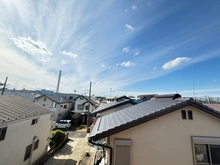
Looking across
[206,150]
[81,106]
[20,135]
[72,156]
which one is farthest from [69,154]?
[81,106]

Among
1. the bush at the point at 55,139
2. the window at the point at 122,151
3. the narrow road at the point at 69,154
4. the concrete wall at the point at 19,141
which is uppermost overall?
the window at the point at 122,151

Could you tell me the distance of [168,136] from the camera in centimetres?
400

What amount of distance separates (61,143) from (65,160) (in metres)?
4.18

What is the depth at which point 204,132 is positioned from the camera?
4.05m

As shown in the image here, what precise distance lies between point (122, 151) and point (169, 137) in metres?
1.78

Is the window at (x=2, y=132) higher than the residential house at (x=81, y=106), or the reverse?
the residential house at (x=81, y=106)

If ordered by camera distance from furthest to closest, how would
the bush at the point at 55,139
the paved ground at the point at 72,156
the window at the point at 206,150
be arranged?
1. the bush at the point at 55,139
2. the paved ground at the point at 72,156
3. the window at the point at 206,150

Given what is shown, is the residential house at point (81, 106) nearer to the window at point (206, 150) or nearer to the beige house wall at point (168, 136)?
the beige house wall at point (168, 136)

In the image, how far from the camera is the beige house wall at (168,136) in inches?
151

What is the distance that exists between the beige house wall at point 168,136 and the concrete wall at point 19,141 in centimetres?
714

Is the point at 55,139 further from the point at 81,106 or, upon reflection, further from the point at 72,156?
the point at 81,106

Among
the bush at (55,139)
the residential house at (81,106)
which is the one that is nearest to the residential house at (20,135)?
the bush at (55,139)

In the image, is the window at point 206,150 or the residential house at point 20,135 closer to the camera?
the window at point 206,150

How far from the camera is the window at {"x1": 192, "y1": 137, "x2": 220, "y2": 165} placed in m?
3.88
